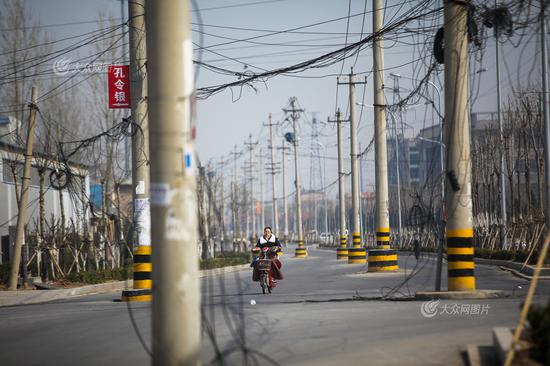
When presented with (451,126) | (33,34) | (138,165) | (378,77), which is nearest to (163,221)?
(451,126)

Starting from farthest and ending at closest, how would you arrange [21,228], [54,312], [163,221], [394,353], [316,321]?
[21,228], [54,312], [316,321], [394,353], [163,221]

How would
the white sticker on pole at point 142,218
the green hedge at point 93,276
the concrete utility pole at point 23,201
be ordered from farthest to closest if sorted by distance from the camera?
the green hedge at point 93,276 < the concrete utility pole at point 23,201 < the white sticker on pole at point 142,218

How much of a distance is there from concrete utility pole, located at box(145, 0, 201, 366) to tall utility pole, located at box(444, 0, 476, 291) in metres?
9.57

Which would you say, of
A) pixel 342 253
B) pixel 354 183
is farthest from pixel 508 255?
pixel 342 253

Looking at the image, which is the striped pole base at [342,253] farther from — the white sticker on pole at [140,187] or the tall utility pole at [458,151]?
the tall utility pole at [458,151]

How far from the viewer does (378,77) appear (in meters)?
29.0

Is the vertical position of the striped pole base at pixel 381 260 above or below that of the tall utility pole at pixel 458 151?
below

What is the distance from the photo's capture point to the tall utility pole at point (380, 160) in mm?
28438

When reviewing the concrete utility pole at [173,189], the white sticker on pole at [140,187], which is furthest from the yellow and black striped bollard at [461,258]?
the concrete utility pole at [173,189]

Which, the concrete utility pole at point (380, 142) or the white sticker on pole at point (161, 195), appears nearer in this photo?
the white sticker on pole at point (161, 195)

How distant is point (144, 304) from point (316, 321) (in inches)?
258

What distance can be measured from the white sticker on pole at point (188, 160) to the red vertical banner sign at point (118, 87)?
557 inches

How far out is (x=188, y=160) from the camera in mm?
6809

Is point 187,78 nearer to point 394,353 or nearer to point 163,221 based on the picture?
point 163,221
